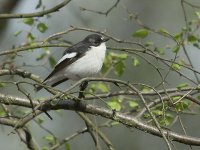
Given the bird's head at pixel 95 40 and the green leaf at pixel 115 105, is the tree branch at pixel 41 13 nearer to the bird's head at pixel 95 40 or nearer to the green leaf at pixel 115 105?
the green leaf at pixel 115 105

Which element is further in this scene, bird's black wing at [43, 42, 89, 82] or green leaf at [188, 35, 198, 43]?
bird's black wing at [43, 42, 89, 82]

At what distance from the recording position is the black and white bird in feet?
19.2

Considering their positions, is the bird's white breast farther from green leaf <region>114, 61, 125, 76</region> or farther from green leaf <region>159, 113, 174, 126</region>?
green leaf <region>159, 113, 174, 126</region>

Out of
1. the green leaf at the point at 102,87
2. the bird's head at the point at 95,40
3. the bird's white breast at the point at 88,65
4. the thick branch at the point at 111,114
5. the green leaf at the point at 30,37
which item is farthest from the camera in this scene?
the bird's head at the point at 95,40

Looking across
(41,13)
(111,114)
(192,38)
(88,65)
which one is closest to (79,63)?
(88,65)

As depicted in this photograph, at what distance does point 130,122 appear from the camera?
4.40 metres

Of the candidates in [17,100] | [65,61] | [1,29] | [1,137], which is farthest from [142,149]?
[17,100]

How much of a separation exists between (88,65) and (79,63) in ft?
0.49

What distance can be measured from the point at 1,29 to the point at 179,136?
16.3ft

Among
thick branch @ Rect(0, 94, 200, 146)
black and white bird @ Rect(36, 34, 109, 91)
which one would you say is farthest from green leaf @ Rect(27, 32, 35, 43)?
thick branch @ Rect(0, 94, 200, 146)

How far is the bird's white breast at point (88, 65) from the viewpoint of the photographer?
582cm

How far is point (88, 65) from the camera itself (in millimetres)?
5887

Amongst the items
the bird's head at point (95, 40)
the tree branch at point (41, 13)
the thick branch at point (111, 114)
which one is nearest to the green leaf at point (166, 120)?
the thick branch at point (111, 114)

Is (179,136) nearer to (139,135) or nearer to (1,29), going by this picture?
(1,29)
